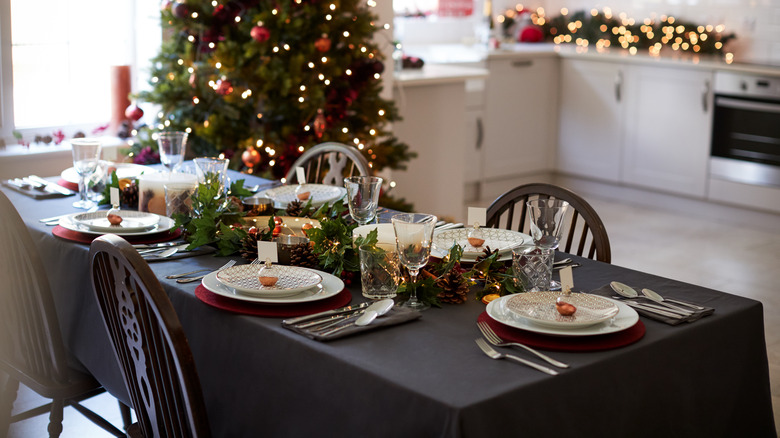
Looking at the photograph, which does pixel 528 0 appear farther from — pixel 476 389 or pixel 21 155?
pixel 476 389

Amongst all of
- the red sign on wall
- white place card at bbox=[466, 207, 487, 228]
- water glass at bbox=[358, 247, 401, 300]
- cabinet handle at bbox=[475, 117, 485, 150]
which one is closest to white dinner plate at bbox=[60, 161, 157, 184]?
white place card at bbox=[466, 207, 487, 228]

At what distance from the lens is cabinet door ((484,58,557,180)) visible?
18.3ft

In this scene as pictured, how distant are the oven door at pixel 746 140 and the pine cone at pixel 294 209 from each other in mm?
3463

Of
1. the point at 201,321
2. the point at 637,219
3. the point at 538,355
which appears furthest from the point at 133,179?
the point at 637,219

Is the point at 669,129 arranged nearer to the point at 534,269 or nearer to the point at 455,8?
the point at 455,8

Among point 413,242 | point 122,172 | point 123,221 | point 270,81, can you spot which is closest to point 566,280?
point 413,242

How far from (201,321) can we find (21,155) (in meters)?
2.45

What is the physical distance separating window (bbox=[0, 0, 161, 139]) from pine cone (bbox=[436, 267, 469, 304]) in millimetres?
2542

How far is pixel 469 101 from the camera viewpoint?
17.4 ft

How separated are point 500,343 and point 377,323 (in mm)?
212

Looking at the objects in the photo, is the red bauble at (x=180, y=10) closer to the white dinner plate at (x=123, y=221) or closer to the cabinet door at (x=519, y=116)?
the white dinner plate at (x=123, y=221)

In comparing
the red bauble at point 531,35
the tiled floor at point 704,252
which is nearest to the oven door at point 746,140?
the tiled floor at point 704,252

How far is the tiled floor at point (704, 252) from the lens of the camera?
3.91 m

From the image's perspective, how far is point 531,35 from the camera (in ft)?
20.1
